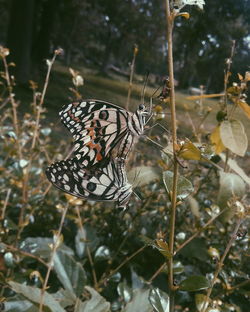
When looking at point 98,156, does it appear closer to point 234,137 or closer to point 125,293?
point 234,137

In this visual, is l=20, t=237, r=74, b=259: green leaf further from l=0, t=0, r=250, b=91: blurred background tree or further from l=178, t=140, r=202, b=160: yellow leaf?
l=178, t=140, r=202, b=160: yellow leaf

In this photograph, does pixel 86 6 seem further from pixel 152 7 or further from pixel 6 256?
pixel 6 256

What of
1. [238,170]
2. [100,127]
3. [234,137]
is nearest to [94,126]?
[100,127]

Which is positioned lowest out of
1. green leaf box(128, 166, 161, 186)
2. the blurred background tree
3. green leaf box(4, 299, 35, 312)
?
green leaf box(4, 299, 35, 312)

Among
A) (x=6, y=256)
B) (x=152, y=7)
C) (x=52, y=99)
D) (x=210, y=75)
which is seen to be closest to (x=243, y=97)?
(x=210, y=75)

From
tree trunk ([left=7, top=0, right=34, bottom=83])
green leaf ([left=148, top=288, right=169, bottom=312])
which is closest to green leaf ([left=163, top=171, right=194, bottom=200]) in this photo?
green leaf ([left=148, top=288, right=169, bottom=312])
